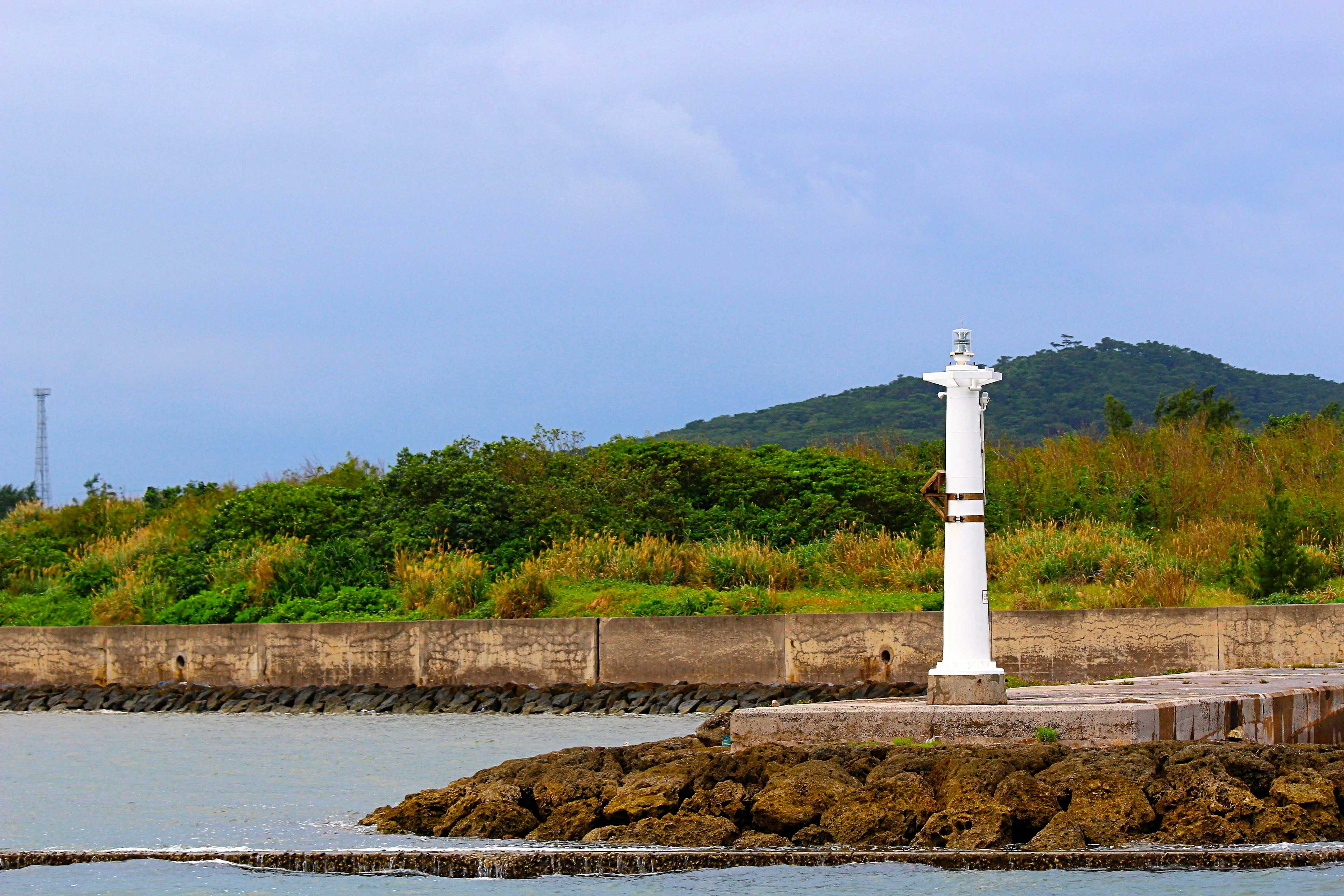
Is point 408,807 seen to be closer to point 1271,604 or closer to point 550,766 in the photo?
point 550,766

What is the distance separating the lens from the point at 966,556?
11188 mm

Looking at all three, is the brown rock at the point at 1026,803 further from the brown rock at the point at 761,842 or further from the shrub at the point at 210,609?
the shrub at the point at 210,609

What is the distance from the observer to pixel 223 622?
26.5 m

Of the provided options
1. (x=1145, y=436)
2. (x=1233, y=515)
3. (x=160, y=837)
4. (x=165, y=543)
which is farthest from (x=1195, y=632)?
(x=165, y=543)

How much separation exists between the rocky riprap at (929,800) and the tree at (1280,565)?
11313mm

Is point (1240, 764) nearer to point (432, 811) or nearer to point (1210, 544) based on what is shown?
point (432, 811)

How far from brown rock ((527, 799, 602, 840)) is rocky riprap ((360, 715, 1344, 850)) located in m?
0.01

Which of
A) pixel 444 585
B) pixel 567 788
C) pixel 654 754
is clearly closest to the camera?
pixel 567 788

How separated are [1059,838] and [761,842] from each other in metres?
1.83

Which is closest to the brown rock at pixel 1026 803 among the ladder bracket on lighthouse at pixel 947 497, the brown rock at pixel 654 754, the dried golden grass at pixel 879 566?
the ladder bracket on lighthouse at pixel 947 497

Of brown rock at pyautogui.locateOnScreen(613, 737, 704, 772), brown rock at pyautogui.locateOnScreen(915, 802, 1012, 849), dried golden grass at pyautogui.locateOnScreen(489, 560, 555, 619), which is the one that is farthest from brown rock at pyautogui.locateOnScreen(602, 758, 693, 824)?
dried golden grass at pyautogui.locateOnScreen(489, 560, 555, 619)

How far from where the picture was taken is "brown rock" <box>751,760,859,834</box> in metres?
10.0

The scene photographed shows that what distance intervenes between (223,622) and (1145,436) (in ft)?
58.4

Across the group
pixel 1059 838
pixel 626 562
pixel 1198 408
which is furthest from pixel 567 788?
pixel 1198 408
